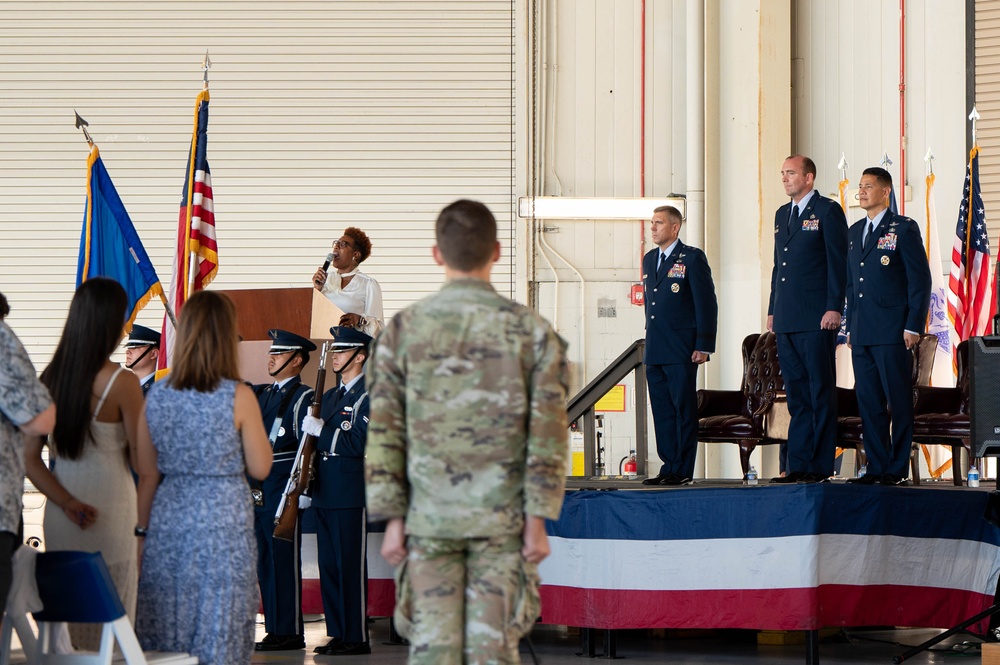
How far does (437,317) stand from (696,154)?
8771 mm

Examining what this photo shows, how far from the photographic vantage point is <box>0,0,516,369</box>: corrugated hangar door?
37.6 feet

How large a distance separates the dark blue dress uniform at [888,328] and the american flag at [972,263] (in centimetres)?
338

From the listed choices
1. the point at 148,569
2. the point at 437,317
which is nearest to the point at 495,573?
the point at 437,317

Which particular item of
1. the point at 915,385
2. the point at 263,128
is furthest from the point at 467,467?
the point at 263,128

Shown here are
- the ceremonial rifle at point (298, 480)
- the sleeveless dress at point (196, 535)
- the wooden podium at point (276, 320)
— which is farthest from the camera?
the wooden podium at point (276, 320)

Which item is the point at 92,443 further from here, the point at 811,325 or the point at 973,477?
the point at 973,477

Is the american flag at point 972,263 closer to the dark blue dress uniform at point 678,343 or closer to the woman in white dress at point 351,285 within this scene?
the dark blue dress uniform at point 678,343

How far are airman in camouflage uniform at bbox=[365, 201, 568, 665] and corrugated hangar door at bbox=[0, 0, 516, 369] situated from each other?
880cm

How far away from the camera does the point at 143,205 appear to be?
1146cm

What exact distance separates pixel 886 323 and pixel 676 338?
106cm

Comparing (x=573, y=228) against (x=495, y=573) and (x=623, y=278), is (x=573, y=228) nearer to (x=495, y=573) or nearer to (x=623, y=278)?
(x=623, y=278)

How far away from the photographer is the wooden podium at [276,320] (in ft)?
A: 21.7

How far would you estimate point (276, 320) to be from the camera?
673 cm

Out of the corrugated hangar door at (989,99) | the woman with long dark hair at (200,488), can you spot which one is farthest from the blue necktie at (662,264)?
the corrugated hangar door at (989,99)
